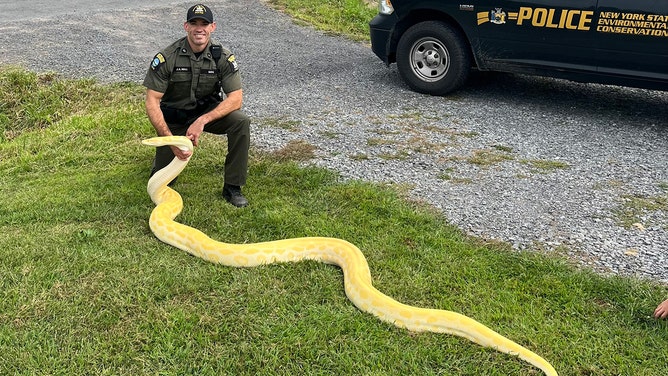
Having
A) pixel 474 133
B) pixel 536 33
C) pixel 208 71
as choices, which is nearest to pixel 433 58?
pixel 536 33

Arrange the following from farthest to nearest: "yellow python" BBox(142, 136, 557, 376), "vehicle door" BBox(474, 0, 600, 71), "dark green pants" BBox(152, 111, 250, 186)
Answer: "vehicle door" BBox(474, 0, 600, 71) → "dark green pants" BBox(152, 111, 250, 186) → "yellow python" BBox(142, 136, 557, 376)

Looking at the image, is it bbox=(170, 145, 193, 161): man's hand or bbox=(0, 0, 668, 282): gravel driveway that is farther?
bbox=(170, 145, 193, 161): man's hand

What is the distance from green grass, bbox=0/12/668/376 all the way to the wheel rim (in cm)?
317

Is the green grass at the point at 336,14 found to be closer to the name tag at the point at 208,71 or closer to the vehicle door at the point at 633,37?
the vehicle door at the point at 633,37

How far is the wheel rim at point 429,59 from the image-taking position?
785cm

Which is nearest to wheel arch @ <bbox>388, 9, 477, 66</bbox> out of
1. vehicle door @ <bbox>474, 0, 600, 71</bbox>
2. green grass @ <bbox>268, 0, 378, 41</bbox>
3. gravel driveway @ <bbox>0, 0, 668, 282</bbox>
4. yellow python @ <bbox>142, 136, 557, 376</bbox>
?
vehicle door @ <bbox>474, 0, 600, 71</bbox>

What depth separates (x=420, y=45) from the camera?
7.95m

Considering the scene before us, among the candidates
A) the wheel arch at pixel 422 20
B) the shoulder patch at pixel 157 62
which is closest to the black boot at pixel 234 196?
the shoulder patch at pixel 157 62

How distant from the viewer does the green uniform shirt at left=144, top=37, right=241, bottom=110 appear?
503 centimetres

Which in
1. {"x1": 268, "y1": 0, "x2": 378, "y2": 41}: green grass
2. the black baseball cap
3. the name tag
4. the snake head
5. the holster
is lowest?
the snake head

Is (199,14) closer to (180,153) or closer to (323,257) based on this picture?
(180,153)

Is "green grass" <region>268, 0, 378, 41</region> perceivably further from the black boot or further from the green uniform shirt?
the black boot

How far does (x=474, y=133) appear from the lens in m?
6.68

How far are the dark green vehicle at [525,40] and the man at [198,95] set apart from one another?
348cm
